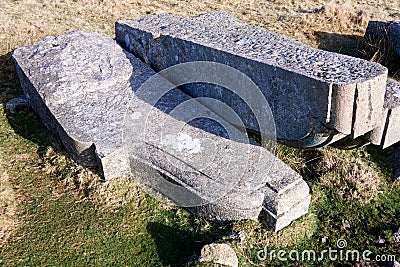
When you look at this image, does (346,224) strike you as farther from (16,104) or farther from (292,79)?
(16,104)

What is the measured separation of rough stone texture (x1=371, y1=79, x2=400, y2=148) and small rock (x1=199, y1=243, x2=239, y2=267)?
7.40 feet

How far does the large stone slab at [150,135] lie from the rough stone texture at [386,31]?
17.7 feet

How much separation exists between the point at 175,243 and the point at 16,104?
432 cm

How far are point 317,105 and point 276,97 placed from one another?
691mm

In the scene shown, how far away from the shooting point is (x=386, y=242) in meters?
5.64

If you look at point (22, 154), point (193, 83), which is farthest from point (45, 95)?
point (193, 83)

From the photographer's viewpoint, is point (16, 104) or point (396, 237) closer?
point (396, 237)

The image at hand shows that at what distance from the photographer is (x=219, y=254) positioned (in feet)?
16.7

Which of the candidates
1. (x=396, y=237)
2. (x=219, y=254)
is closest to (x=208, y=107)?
(x=219, y=254)

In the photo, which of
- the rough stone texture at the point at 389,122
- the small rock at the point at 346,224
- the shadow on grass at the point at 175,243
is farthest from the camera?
the small rock at the point at 346,224

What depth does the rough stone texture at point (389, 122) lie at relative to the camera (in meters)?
5.13

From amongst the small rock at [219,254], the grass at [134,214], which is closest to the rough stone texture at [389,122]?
the grass at [134,214]

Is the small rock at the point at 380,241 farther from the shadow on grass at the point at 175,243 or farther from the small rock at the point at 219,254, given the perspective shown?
the shadow on grass at the point at 175,243

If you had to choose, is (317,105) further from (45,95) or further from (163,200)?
(45,95)
